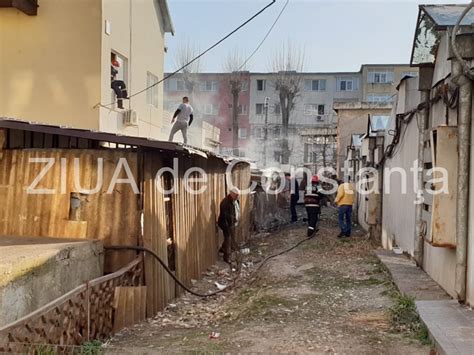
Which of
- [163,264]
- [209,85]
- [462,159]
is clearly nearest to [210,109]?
[209,85]

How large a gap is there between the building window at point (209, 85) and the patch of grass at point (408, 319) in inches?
1540

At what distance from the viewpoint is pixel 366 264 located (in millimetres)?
10375

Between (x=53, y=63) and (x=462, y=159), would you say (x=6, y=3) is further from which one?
(x=462, y=159)

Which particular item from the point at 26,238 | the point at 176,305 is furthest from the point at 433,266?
the point at 26,238

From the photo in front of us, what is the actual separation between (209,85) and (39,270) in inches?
1602

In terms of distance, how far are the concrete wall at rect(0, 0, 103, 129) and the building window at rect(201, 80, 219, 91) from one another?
3173 cm

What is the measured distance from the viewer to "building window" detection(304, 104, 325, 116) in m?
49.3

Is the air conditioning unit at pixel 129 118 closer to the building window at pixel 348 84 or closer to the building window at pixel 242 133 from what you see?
the building window at pixel 242 133

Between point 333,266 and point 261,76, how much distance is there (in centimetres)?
4141

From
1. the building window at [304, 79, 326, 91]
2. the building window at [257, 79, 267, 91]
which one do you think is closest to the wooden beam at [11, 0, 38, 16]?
the building window at [257, 79, 267, 91]

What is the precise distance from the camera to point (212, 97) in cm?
4591

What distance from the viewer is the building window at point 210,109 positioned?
4605cm

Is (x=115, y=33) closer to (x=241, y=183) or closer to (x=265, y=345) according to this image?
(x=241, y=183)

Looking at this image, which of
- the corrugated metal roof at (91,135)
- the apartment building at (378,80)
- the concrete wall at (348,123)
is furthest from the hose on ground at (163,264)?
the apartment building at (378,80)
